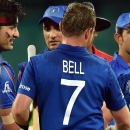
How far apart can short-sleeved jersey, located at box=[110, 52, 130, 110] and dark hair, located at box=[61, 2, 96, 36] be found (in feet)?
2.35

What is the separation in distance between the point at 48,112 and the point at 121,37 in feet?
3.72

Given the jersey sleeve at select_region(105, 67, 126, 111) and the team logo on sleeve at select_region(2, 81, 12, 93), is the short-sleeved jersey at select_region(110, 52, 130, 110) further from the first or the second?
the team logo on sleeve at select_region(2, 81, 12, 93)

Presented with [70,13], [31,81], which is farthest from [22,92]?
[70,13]

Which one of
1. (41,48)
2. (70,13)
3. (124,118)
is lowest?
(41,48)

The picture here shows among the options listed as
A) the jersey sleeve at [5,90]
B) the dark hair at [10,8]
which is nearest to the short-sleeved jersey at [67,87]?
the jersey sleeve at [5,90]

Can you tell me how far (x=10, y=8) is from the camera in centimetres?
291

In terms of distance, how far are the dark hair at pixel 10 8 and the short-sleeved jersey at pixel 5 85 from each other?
35 cm

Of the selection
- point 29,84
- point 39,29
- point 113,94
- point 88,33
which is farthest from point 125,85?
point 39,29

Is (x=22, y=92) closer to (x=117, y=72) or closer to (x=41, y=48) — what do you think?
(x=117, y=72)

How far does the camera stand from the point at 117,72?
303 centimetres

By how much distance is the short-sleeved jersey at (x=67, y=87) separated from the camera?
7.45 ft

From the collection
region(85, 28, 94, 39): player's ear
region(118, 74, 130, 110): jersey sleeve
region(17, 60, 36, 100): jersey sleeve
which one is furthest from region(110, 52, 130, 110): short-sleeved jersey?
region(17, 60, 36, 100): jersey sleeve

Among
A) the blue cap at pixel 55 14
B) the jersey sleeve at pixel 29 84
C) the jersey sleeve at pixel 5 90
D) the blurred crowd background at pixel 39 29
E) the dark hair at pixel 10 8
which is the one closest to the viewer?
the jersey sleeve at pixel 29 84

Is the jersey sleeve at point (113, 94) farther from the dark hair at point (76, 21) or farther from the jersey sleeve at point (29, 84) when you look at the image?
the jersey sleeve at point (29, 84)
